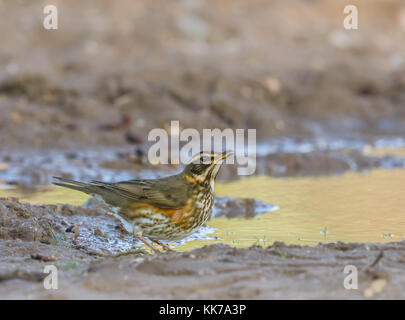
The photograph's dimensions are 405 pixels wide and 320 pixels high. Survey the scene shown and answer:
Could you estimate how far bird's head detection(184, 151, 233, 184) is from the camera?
292 inches

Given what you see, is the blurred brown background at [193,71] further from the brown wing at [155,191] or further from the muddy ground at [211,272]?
the muddy ground at [211,272]

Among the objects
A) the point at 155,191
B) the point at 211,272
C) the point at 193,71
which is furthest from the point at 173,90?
the point at 211,272

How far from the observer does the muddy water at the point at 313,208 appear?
7957 millimetres

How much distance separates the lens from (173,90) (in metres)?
15.0

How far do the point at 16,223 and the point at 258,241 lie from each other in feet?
8.16

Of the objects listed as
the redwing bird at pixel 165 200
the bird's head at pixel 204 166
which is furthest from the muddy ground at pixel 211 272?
the bird's head at pixel 204 166

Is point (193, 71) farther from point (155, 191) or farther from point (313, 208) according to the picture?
point (155, 191)

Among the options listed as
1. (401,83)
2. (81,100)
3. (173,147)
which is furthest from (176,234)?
(401,83)

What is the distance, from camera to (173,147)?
524 inches

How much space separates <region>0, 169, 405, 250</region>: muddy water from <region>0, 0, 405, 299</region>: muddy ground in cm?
64

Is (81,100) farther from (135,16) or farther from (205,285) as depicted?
(205,285)

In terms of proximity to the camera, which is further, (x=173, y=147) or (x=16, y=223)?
(x=173, y=147)
